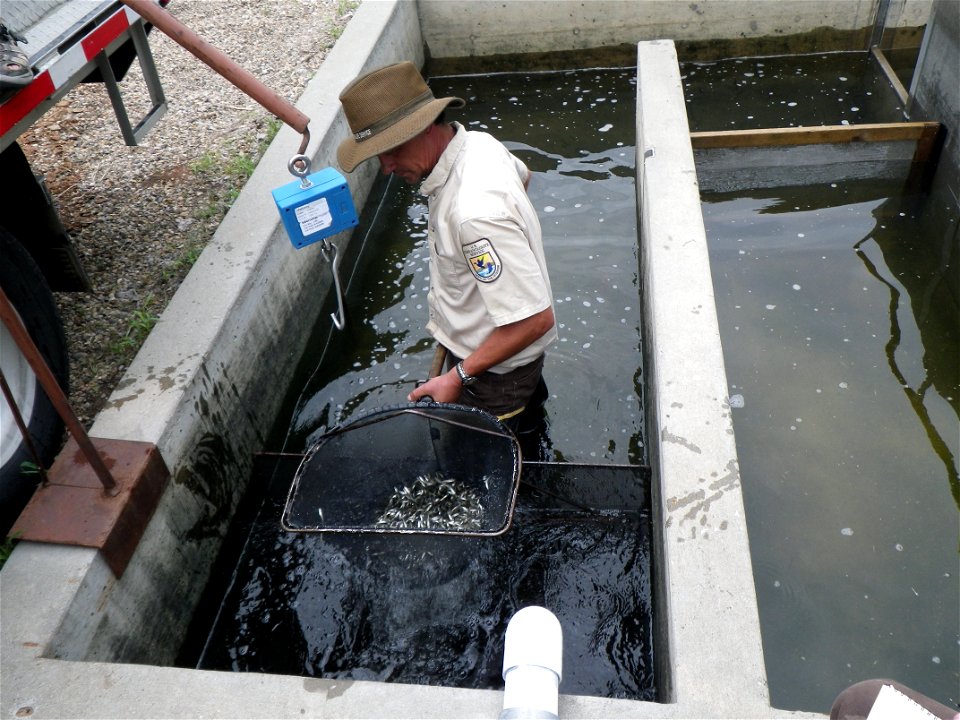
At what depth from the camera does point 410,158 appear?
2984 millimetres

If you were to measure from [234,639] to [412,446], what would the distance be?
3.98ft

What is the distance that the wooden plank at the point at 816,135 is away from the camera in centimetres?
571

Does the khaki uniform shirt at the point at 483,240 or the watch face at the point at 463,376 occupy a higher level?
the khaki uniform shirt at the point at 483,240

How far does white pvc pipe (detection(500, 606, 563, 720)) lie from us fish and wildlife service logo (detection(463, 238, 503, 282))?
1.29 m

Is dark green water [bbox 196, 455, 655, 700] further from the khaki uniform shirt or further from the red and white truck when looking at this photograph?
the red and white truck

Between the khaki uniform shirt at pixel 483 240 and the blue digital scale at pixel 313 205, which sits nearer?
the khaki uniform shirt at pixel 483 240

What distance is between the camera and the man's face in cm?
295

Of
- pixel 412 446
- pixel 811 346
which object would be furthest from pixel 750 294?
pixel 412 446

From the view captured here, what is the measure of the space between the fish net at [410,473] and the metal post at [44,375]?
2.42 ft

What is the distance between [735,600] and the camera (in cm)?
243

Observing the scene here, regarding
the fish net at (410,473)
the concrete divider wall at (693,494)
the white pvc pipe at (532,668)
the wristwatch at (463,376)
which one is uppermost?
the white pvc pipe at (532,668)

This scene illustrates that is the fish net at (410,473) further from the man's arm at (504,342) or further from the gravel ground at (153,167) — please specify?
the gravel ground at (153,167)

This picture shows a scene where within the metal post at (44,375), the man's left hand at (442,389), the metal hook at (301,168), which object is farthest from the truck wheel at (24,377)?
the man's left hand at (442,389)

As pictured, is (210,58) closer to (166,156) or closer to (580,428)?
(166,156)
